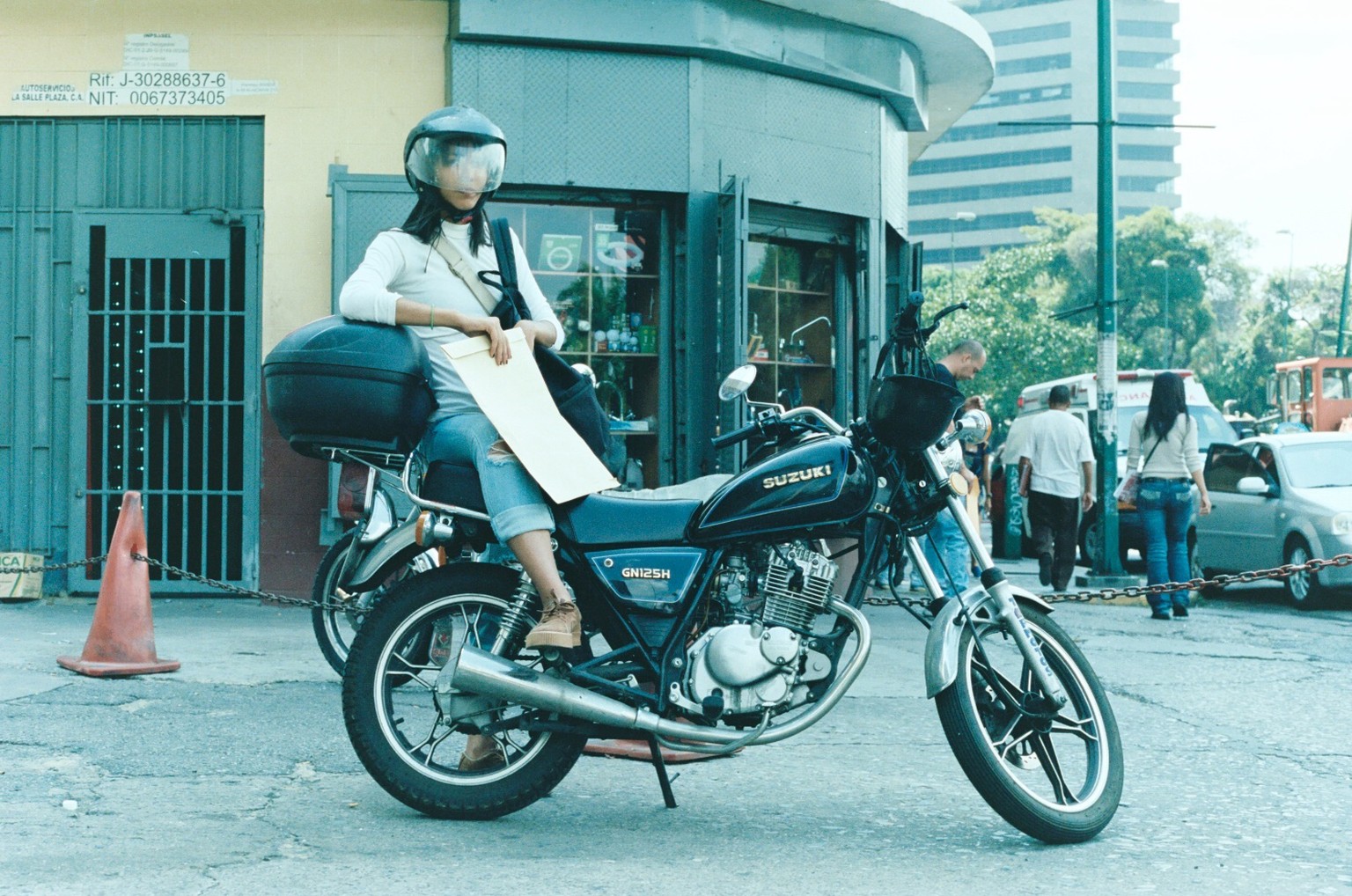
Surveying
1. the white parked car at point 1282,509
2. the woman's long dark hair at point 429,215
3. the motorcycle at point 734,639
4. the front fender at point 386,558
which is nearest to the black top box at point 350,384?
the motorcycle at point 734,639

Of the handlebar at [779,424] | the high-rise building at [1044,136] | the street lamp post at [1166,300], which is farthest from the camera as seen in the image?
the high-rise building at [1044,136]

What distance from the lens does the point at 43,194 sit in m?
10.1

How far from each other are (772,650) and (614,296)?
6803 millimetres

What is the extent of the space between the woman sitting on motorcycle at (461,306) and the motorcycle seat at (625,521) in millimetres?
76

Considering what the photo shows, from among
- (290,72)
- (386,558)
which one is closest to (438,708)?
(386,558)

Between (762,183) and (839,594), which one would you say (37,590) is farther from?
(839,594)

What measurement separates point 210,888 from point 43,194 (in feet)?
25.3

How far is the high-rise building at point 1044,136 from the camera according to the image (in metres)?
119

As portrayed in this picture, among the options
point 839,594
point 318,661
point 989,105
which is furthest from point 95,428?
point 989,105

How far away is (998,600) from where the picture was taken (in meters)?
4.22

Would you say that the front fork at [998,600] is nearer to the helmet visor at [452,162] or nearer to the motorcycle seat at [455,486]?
the motorcycle seat at [455,486]

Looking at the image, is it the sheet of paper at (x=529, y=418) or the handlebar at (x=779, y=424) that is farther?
the handlebar at (x=779, y=424)

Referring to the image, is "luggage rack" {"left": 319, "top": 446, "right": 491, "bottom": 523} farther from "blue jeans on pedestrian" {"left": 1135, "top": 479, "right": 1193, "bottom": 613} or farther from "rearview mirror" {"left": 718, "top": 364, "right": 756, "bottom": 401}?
"blue jeans on pedestrian" {"left": 1135, "top": 479, "right": 1193, "bottom": 613}

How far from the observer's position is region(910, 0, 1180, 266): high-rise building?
119 metres
